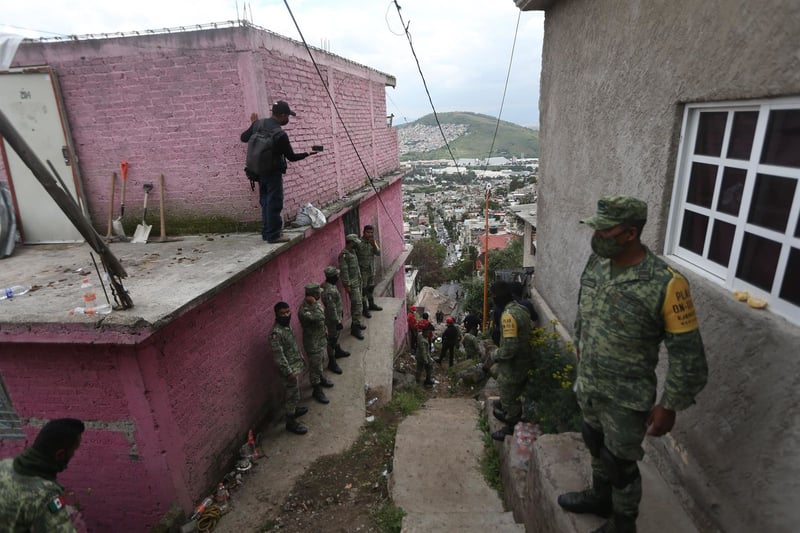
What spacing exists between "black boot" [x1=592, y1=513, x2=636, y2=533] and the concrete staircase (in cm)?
122

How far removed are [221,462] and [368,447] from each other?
1.85m

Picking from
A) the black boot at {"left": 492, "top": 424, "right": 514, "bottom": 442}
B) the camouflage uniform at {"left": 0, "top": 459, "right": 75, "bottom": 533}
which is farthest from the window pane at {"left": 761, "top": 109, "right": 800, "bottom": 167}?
the camouflage uniform at {"left": 0, "top": 459, "right": 75, "bottom": 533}

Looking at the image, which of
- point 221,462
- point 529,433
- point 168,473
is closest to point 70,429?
point 168,473

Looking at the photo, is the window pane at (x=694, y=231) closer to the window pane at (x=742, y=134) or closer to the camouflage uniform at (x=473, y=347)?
the window pane at (x=742, y=134)

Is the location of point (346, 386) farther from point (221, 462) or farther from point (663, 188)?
point (663, 188)

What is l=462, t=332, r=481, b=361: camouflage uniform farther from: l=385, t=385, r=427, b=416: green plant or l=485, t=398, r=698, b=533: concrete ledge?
l=485, t=398, r=698, b=533: concrete ledge

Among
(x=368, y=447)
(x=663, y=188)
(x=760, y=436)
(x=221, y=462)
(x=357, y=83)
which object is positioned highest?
(x=357, y=83)

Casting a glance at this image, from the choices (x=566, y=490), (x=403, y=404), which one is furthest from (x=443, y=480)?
(x=403, y=404)

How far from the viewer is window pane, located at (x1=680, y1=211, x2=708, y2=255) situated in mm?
3031

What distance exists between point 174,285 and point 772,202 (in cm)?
497

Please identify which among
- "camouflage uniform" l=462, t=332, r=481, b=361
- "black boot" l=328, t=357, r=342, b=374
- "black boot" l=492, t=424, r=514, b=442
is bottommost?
"camouflage uniform" l=462, t=332, r=481, b=361

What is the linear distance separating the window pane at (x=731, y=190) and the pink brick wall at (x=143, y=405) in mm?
4741

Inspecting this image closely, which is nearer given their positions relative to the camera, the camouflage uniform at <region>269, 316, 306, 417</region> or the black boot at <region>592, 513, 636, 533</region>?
the black boot at <region>592, 513, 636, 533</region>

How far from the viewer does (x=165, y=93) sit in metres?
5.74
